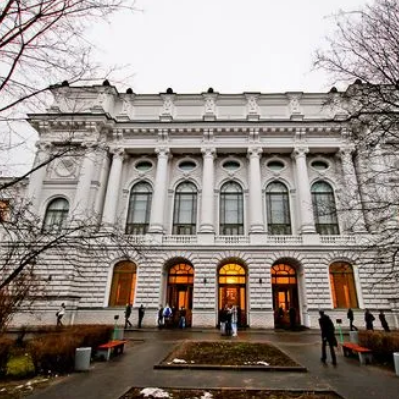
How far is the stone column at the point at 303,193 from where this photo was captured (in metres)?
23.3

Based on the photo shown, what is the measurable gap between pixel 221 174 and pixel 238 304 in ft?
38.9

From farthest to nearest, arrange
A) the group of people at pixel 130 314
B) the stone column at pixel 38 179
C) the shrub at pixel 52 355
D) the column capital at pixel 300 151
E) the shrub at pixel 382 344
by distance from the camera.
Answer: the column capital at pixel 300 151, the stone column at pixel 38 179, the group of people at pixel 130 314, the shrub at pixel 382 344, the shrub at pixel 52 355

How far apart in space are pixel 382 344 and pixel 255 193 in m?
17.1

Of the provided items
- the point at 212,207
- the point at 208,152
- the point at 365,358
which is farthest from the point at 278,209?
the point at 365,358

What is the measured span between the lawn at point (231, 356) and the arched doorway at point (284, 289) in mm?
12615

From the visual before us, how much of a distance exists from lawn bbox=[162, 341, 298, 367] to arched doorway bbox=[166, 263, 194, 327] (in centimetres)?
1213

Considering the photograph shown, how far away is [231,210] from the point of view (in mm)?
26188

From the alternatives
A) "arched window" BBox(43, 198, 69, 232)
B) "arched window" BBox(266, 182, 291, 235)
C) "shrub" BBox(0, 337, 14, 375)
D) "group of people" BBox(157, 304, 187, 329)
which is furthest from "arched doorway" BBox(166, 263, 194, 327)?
"shrub" BBox(0, 337, 14, 375)

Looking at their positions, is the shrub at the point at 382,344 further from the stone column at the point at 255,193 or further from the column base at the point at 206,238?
the column base at the point at 206,238

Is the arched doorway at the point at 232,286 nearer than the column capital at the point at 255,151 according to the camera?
Yes

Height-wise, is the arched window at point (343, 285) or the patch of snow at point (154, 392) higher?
the arched window at point (343, 285)

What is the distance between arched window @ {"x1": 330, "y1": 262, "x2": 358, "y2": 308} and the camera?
2127 cm

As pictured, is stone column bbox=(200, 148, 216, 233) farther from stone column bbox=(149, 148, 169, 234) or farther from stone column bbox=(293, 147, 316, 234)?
stone column bbox=(293, 147, 316, 234)

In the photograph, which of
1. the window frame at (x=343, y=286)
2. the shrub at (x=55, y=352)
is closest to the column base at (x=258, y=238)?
the window frame at (x=343, y=286)
